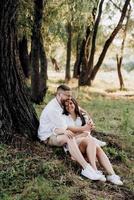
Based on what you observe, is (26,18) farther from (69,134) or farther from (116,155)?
(69,134)

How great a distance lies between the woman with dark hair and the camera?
7.74 meters

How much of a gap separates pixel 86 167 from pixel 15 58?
2.14 m

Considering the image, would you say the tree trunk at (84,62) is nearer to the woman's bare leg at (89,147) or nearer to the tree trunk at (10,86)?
the tree trunk at (10,86)

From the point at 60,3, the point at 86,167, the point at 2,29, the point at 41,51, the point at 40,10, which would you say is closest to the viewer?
the point at 86,167

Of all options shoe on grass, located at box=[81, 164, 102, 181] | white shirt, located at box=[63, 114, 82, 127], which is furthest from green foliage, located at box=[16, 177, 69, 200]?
white shirt, located at box=[63, 114, 82, 127]

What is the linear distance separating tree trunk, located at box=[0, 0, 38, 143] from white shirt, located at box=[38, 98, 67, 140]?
0.87 feet

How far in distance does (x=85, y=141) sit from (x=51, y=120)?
0.65 metres

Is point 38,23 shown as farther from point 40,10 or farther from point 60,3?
point 60,3

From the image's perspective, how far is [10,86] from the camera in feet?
27.0

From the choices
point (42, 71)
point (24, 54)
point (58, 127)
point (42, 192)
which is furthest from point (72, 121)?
point (24, 54)

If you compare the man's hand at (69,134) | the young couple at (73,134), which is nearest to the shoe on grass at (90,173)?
the young couple at (73,134)

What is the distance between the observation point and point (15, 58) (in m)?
8.29

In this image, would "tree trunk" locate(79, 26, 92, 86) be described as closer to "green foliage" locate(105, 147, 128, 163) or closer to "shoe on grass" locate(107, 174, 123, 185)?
"green foliage" locate(105, 147, 128, 163)

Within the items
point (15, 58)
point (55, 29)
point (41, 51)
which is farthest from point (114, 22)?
point (15, 58)
